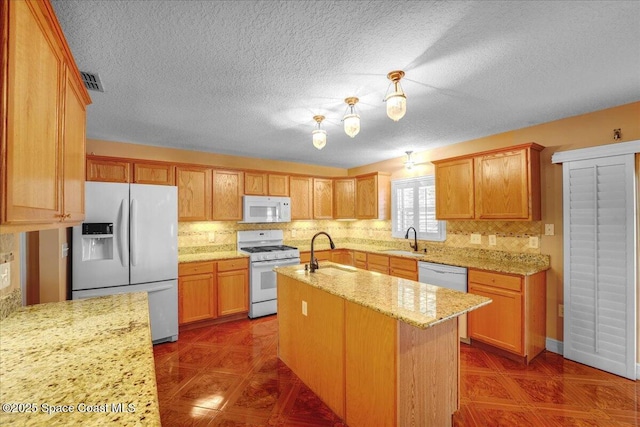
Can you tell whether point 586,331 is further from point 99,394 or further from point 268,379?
point 99,394

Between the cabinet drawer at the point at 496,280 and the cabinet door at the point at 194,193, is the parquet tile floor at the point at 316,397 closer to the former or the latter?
the cabinet drawer at the point at 496,280

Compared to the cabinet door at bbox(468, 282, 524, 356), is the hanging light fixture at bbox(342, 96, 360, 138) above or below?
above

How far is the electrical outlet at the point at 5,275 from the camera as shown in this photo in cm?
159

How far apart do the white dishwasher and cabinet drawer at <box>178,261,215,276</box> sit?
2.81m

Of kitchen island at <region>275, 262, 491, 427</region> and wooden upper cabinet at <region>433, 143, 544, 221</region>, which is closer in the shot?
kitchen island at <region>275, 262, 491, 427</region>

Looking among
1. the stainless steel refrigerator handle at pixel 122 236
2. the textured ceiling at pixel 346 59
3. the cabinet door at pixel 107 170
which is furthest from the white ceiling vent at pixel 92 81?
the cabinet door at pixel 107 170

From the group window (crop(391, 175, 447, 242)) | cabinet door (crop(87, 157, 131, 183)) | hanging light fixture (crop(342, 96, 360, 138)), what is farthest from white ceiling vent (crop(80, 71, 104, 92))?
window (crop(391, 175, 447, 242))

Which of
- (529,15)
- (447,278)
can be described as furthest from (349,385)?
(529,15)

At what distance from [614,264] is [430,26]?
285 cm

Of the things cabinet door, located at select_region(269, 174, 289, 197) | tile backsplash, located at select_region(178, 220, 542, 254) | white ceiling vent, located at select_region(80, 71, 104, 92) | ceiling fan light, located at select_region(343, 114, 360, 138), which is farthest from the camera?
cabinet door, located at select_region(269, 174, 289, 197)

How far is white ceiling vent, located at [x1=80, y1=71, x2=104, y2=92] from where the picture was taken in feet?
6.71

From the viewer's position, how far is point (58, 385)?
3.23ft

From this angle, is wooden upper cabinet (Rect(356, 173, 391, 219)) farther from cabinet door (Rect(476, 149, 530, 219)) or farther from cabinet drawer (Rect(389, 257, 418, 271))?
cabinet door (Rect(476, 149, 530, 219))

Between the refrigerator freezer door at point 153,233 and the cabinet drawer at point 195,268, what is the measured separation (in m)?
0.19
